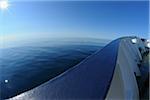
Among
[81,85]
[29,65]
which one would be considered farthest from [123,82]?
[29,65]

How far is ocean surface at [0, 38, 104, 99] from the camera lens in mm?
2637

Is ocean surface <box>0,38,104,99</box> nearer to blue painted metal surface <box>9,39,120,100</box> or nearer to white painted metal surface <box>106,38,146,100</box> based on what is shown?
blue painted metal surface <box>9,39,120,100</box>

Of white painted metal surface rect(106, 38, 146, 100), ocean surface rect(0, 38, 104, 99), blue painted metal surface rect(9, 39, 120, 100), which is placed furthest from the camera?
ocean surface rect(0, 38, 104, 99)

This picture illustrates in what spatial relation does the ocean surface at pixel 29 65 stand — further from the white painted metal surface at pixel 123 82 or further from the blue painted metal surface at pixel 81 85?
the white painted metal surface at pixel 123 82

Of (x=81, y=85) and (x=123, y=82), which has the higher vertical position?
(x=81, y=85)

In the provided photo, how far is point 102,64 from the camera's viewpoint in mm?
2230

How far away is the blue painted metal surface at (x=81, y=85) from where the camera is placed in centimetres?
163

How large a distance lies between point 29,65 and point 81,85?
→ 1.72m

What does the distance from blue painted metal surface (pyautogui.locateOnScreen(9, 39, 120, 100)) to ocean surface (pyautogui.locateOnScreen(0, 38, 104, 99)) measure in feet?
2.24

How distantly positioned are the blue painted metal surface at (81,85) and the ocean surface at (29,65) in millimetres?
682

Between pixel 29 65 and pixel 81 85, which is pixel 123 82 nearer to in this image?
pixel 81 85

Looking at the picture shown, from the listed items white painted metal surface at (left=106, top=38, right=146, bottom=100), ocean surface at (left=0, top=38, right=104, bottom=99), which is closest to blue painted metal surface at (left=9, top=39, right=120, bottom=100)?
white painted metal surface at (left=106, top=38, right=146, bottom=100)

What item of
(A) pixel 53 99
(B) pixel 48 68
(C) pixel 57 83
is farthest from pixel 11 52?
(A) pixel 53 99

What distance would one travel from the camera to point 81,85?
1790mm
